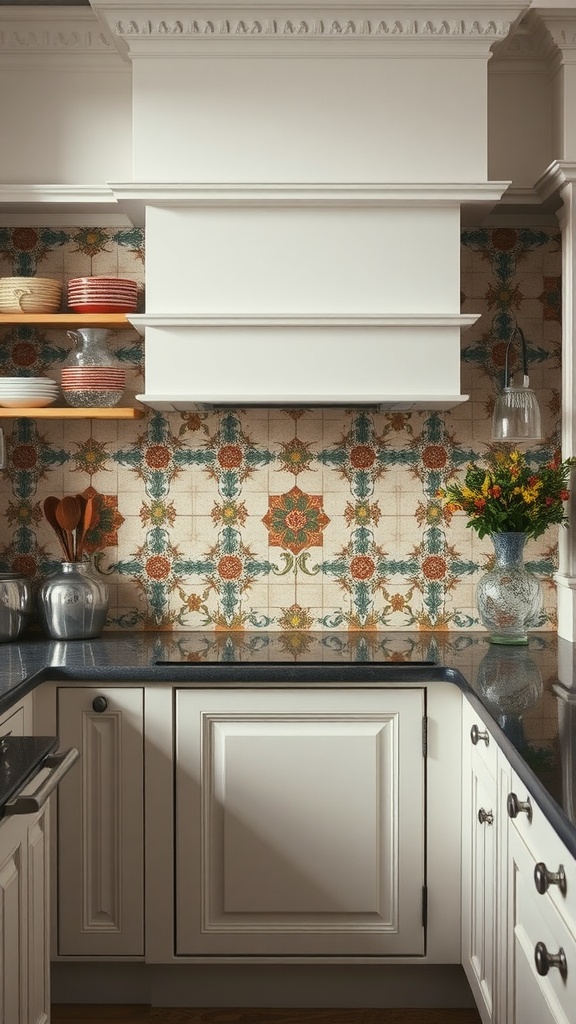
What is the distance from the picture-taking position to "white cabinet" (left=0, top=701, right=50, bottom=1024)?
1703 millimetres

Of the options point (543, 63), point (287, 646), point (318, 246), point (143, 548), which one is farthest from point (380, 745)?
point (543, 63)

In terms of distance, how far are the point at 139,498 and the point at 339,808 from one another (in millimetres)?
1116

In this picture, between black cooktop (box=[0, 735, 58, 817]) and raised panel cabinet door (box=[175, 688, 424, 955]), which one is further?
raised panel cabinet door (box=[175, 688, 424, 955])

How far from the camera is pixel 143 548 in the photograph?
316 centimetres

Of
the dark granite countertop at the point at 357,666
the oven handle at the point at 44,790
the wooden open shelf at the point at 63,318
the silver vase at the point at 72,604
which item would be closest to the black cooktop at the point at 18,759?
the oven handle at the point at 44,790

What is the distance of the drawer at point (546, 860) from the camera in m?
1.44

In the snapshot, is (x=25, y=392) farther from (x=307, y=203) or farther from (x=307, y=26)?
(x=307, y=26)

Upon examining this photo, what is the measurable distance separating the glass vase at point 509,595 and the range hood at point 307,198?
479 millimetres

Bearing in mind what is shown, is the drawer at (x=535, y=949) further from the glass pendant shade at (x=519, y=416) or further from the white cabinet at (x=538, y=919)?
the glass pendant shade at (x=519, y=416)

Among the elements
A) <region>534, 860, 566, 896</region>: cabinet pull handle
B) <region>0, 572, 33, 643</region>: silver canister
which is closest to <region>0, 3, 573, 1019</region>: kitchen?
<region>0, 572, 33, 643</region>: silver canister

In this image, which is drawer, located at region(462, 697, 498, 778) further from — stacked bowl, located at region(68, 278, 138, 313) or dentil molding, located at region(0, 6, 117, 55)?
dentil molding, located at region(0, 6, 117, 55)

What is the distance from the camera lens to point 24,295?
296 cm

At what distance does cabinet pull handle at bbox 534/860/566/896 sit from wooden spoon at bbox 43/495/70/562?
183 centimetres

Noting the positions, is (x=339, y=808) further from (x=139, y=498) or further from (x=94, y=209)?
(x=94, y=209)
